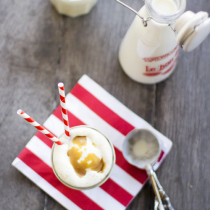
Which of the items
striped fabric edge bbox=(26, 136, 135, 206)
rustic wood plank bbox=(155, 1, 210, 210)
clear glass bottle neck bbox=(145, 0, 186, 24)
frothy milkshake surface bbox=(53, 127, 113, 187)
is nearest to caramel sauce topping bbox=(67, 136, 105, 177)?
frothy milkshake surface bbox=(53, 127, 113, 187)

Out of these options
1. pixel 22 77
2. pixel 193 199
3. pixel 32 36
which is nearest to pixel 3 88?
pixel 22 77

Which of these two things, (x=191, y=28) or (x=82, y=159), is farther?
(x=82, y=159)

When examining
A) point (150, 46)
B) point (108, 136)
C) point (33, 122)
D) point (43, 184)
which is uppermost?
point (150, 46)

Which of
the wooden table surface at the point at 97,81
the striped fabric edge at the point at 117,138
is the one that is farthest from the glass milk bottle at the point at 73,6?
the striped fabric edge at the point at 117,138

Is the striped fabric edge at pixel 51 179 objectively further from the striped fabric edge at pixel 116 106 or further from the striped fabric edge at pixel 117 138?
the striped fabric edge at pixel 116 106

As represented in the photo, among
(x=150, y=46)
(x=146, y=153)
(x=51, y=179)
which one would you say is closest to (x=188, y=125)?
(x=146, y=153)

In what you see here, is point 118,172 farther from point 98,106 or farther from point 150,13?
point 150,13

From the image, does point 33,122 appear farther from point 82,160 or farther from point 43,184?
point 43,184
